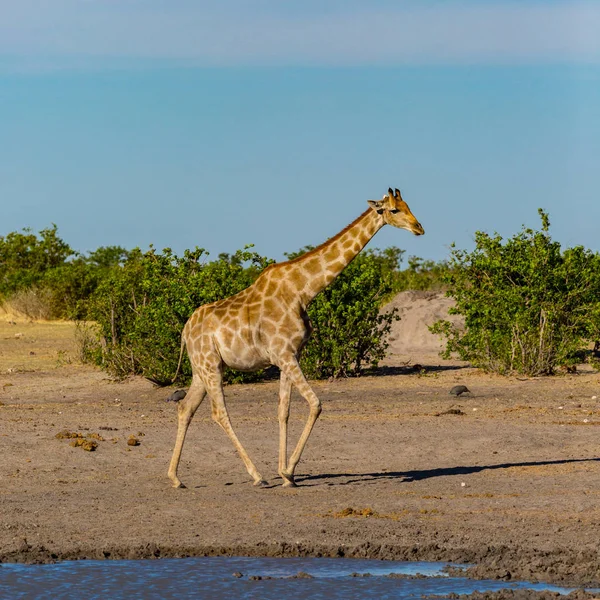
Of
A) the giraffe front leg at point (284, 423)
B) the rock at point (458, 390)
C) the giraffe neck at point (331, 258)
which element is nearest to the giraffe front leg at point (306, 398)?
the giraffe front leg at point (284, 423)

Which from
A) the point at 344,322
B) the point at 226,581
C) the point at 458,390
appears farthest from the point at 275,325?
the point at 344,322

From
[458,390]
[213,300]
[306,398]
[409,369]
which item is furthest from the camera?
[409,369]

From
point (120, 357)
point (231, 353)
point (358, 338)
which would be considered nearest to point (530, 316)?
point (358, 338)

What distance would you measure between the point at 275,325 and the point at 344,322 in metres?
9.14

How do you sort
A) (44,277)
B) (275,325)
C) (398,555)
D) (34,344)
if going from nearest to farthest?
(398,555), (275,325), (34,344), (44,277)

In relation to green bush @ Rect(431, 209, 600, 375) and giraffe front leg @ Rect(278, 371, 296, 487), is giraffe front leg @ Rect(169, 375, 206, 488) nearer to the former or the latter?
giraffe front leg @ Rect(278, 371, 296, 487)

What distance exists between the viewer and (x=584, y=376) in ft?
65.6

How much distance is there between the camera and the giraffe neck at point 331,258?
11.1 metres

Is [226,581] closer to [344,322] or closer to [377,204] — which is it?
[377,204]

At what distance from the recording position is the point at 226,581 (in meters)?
7.69

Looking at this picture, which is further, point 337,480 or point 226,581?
point 337,480

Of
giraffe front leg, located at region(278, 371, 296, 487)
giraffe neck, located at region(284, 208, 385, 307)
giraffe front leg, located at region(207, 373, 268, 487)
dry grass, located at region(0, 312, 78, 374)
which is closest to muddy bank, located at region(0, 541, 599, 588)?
giraffe front leg, located at region(278, 371, 296, 487)

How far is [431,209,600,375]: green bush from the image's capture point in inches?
781

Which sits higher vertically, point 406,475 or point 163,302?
point 163,302
